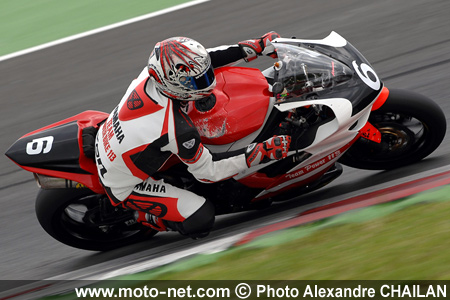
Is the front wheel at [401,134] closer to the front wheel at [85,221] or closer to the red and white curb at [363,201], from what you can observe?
the red and white curb at [363,201]

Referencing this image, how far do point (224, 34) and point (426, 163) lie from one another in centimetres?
401

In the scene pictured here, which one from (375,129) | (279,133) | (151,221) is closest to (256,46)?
(279,133)

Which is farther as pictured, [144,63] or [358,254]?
[144,63]

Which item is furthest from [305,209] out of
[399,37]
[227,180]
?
[399,37]

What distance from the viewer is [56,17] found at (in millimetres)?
10156

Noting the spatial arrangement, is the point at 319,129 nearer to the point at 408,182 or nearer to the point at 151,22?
the point at 408,182

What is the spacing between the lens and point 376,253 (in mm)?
3604

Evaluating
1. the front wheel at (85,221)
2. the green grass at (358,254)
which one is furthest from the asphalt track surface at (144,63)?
the green grass at (358,254)

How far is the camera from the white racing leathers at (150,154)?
14.9 feet

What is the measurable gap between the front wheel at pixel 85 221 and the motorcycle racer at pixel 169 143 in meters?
0.40

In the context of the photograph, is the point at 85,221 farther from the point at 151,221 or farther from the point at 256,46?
the point at 256,46

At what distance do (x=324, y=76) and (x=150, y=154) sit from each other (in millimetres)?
1346

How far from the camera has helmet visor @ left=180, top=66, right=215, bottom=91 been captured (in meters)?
4.37

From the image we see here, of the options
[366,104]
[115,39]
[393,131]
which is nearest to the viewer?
[366,104]
